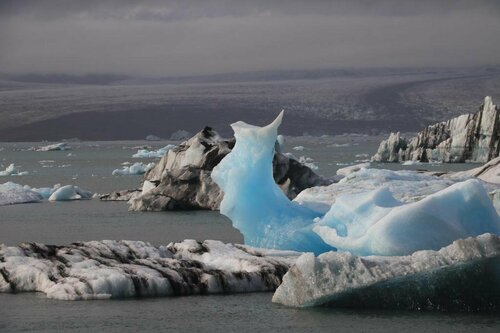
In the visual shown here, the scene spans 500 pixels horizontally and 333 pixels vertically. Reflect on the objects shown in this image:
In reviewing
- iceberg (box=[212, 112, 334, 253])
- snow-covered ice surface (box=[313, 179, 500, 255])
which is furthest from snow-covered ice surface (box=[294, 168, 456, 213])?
snow-covered ice surface (box=[313, 179, 500, 255])

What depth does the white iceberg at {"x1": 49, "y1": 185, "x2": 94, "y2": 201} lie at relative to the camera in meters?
25.0

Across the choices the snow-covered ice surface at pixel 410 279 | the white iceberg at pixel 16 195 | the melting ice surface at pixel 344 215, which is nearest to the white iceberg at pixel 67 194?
the white iceberg at pixel 16 195

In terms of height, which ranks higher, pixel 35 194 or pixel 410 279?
pixel 410 279

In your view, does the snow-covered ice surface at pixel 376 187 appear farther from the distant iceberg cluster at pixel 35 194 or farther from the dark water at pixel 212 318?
the distant iceberg cluster at pixel 35 194

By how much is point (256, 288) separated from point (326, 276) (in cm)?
141

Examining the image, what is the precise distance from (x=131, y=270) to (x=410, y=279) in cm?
261

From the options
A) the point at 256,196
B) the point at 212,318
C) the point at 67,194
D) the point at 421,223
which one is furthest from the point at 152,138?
the point at 212,318

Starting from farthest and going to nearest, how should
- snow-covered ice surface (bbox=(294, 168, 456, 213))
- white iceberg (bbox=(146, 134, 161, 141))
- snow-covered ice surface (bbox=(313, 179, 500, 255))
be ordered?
white iceberg (bbox=(146, 134, 161, 141)), snow-covered ice surface (bbox=(294, 168, 456, 213)), snow-covered ice surface (bbox=(313, 179, 500, 255))

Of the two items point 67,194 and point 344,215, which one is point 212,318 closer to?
point 344,215

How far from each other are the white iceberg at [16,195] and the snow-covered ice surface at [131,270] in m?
12.4

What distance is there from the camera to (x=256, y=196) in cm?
1370

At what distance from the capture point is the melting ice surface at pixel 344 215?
421 inches

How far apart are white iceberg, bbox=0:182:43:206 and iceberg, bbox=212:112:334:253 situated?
1058 centimetres

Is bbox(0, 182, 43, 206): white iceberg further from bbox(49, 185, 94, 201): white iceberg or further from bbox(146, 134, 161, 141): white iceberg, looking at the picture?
bbox(146, 134, 161, 141): white iceberg
